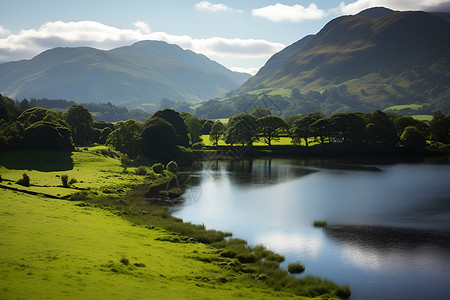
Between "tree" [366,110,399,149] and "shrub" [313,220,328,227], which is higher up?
"tree" [366,110,399,149]

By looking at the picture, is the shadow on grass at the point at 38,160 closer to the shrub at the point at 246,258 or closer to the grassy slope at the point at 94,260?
the grassy slope at the point at 94,260

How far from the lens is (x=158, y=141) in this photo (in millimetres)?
97125

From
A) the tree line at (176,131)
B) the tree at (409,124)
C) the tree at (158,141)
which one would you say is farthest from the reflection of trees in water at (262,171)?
the tree at (409,124)

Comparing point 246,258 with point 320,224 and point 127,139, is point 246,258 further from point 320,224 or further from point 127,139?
point 127,139

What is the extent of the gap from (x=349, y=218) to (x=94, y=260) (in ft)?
109

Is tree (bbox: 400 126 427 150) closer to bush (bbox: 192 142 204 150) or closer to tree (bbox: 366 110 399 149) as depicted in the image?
tree (bbox: 366 110 399 149)

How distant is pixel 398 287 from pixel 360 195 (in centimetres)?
3635

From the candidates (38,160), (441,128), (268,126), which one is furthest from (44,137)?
(441,128)

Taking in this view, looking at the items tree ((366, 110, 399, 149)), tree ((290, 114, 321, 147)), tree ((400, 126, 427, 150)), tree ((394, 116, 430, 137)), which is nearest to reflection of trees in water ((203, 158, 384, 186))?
tree ((290, 114, 321, 147))

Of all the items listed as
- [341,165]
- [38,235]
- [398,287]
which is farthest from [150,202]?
[341,165]

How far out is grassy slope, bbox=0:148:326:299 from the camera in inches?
838

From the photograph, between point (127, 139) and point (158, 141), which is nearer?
point (158, 141)

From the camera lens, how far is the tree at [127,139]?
318 feet

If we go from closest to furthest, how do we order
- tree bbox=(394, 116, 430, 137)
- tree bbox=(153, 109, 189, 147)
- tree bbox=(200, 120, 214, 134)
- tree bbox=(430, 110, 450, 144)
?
tree bbox=(153, 109, 189, 147)
tree bbox=(430, 110, 450, 144)
tree bbox=(394, 116, 430, 137)
tree bbox=(200, 120, 214, 134)
